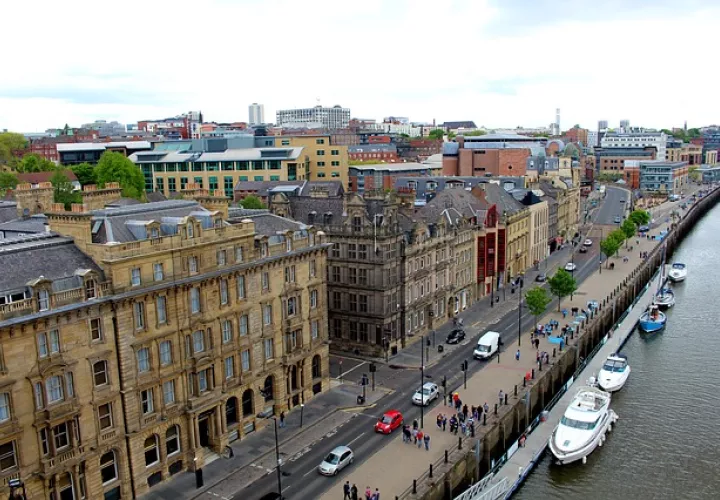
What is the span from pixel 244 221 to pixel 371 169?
426 feet

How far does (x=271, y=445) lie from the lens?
56719 mm

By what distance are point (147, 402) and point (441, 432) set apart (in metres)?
24.7

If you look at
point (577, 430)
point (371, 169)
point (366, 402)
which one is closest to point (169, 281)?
point (366, 402)

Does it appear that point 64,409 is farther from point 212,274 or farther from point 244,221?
point 244,221

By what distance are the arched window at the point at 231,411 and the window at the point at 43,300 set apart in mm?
19690

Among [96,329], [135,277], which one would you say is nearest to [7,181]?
[135,277]

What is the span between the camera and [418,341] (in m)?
84.6

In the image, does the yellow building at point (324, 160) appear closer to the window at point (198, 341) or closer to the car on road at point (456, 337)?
the car on road at point (456, 337)

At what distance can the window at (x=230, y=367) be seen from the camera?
184ft

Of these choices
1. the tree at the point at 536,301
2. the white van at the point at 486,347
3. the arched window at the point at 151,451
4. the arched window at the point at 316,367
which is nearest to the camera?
the arched window at the point at 151,451

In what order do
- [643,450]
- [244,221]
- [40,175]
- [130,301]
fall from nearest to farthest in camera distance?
[130,301] < [244,221] < [643,450] < [40,175]

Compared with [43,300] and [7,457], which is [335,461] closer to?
[7,457]

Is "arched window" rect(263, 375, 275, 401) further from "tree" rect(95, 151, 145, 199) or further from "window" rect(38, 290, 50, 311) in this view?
"tree" rect(95, 151, 145, 199)

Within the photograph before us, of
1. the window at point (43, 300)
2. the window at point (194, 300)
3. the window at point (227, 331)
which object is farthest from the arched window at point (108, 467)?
the window at point (227, 331)
